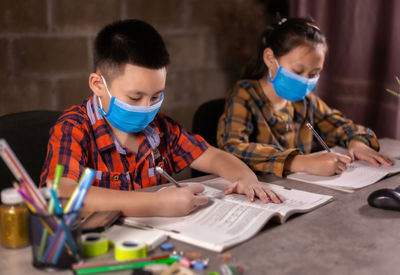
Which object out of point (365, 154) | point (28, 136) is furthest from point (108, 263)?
point (365, 154)

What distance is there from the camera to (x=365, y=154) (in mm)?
1580

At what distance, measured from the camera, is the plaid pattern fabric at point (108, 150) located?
3.87ft

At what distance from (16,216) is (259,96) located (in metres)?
1.17

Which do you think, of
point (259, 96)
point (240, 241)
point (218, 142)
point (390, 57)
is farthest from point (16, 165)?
point (390, 57)

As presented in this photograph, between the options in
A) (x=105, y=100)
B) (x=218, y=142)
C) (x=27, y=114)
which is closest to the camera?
(x=105, y=100)

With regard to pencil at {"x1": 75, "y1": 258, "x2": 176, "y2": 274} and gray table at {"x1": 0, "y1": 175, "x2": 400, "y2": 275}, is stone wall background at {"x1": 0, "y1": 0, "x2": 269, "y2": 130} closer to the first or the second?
gray table at {"x1": 0, "y1": 175, "x2": 400, "y2": 275}

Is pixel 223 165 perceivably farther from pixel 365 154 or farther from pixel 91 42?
pixel 91 42

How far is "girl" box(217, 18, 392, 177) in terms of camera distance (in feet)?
5.47

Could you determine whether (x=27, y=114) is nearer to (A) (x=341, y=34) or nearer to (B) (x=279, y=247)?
(B) (x=279, y=247)

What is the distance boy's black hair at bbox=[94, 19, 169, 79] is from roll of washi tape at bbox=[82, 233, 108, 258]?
549 millimetres

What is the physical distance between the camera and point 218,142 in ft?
5.64

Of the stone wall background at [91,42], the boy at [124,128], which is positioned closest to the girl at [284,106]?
the boy at [124,128]

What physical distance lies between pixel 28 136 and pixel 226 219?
0.72 meters

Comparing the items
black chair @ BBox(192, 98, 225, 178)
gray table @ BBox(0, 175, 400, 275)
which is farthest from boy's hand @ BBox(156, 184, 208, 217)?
black chair @ BBox(192, 98, 225, 178)
